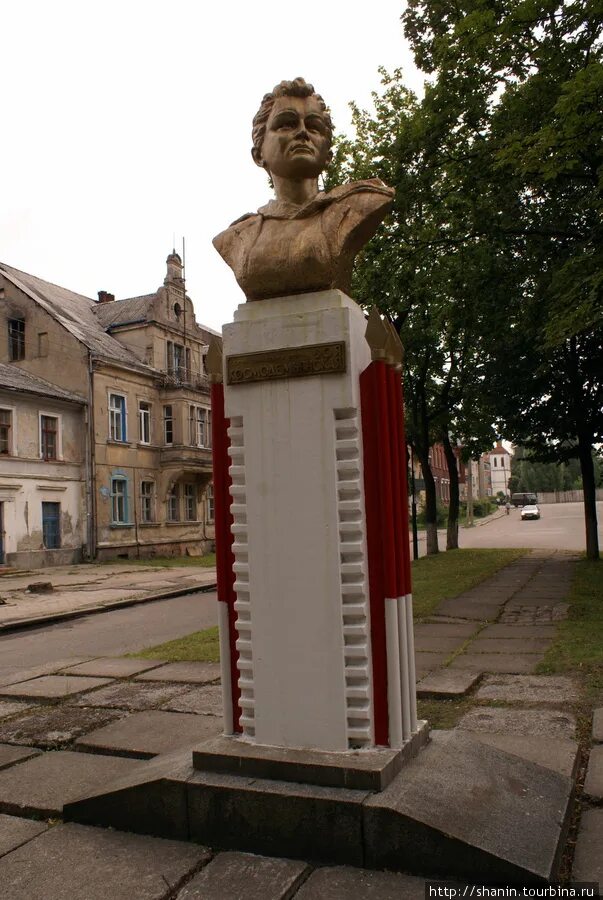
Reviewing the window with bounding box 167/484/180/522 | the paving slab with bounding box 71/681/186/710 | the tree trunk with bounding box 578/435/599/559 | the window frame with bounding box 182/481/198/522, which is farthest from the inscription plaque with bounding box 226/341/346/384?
the window frame with bounding box 182/481/198/522

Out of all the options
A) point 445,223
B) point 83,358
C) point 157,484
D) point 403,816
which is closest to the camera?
point 403,816

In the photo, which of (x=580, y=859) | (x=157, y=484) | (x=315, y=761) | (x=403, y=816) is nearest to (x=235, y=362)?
(x=315, y=761)

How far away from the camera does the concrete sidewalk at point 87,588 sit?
1369 centimetres

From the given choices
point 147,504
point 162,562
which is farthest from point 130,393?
point 162,562

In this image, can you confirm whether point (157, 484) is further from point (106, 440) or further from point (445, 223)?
point (445, 223)

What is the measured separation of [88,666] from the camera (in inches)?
305

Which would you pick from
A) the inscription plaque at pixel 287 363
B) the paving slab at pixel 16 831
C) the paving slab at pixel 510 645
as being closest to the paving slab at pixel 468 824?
the paving slab at pixel 16 831

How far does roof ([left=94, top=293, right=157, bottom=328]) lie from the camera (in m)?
33.8

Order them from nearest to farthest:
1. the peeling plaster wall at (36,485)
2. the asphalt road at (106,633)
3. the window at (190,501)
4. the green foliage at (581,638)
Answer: the green foliage at (581,638) → the asphalt road at (106,633) → the peeling plaster wall at (36,485) → the window at (190,501)

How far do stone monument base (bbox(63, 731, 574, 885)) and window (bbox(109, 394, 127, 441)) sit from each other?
89.7ft

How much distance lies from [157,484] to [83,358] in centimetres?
661

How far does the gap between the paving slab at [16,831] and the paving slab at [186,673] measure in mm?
2970

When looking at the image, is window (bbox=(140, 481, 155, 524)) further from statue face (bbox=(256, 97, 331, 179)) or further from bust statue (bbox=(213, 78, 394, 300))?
statue face (bbox=(256, 97, 331, 179))

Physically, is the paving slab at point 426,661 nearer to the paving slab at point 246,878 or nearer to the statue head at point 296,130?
the paving slab at point 246,878
